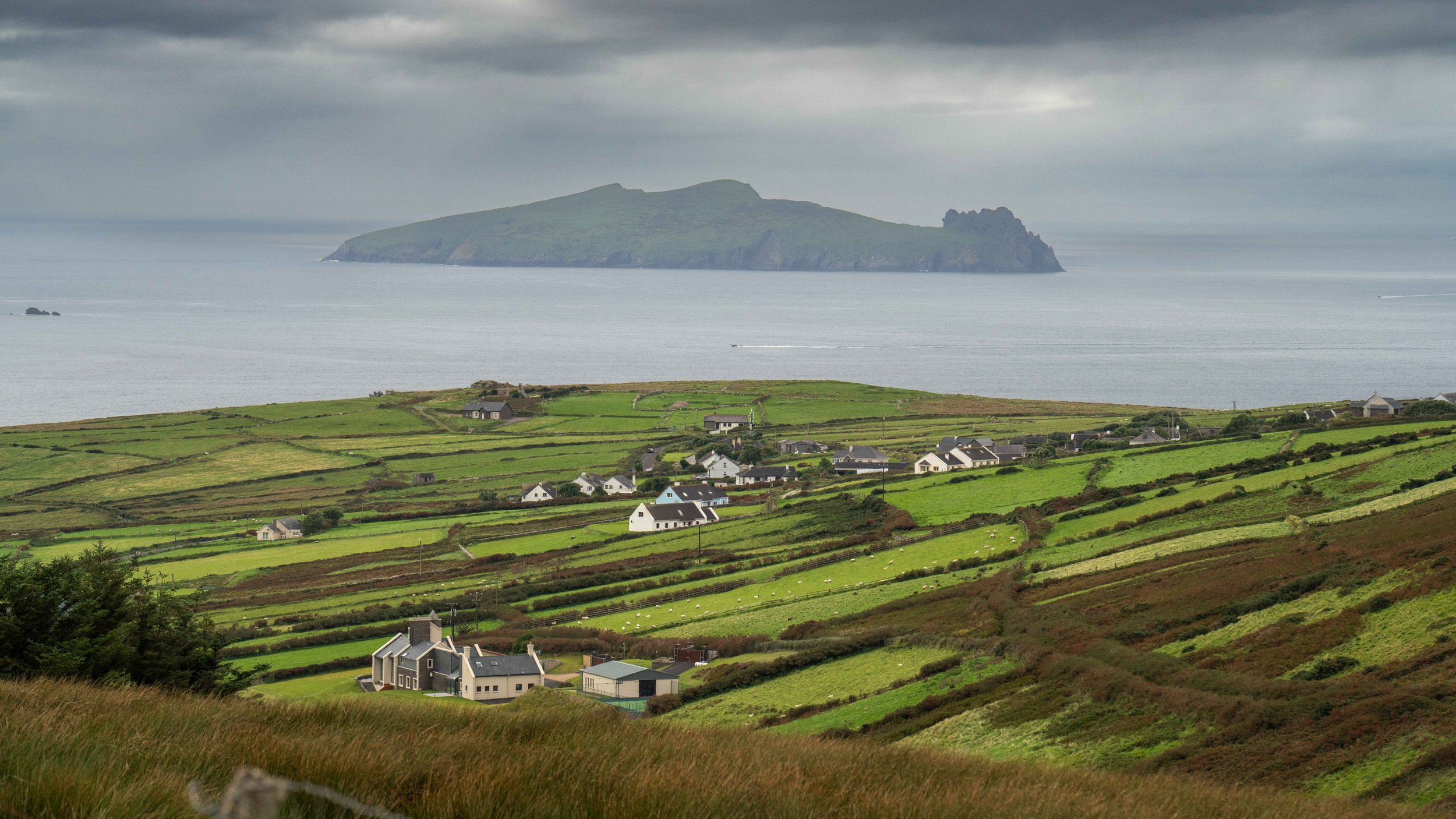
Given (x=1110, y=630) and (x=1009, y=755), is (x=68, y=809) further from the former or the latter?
(x=1110, y=630)

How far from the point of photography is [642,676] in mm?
30266

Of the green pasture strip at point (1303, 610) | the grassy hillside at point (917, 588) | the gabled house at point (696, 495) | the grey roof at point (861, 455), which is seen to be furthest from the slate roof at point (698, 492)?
the green pasture strip at point (1303, 610)

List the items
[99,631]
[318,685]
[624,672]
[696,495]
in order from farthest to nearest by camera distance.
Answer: [696,495], [318,685], [624,672], [99,631]

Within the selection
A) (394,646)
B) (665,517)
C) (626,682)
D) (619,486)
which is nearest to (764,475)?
(619,486)

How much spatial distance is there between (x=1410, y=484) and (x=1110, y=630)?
16776mm

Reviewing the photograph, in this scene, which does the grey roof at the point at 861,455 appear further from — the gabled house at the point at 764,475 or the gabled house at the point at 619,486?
the gabled house at the point at 619,486

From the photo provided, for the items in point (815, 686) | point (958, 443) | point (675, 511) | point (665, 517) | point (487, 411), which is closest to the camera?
point (815, 686)

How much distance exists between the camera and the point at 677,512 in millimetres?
61000

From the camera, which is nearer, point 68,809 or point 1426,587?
point 68,809

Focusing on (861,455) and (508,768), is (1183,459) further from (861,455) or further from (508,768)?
(508,768)

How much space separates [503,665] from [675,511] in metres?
28.6

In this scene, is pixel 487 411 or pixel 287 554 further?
pixel 487 411

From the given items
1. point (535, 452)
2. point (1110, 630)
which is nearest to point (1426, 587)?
point (1110, 630)

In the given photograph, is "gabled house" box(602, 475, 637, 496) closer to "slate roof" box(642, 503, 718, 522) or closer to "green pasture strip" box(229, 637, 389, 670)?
"slate roof" box(642, 503, 718, 522)
